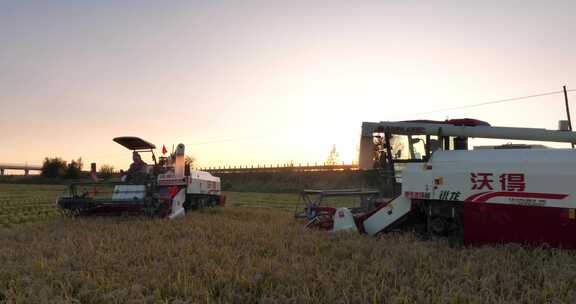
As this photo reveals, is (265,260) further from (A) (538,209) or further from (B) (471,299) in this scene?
(A) (538,209)

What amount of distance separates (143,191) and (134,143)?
1680 mm

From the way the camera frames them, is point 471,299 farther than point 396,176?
No

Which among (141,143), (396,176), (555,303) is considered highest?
(141,143)

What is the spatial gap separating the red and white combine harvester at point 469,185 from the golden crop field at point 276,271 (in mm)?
368

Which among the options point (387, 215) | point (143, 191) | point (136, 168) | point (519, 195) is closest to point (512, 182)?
point (519, 195)

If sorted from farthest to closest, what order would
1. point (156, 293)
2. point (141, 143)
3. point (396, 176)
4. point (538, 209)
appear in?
1. point (141, 143)
2. point (396, 176)
3. point (538, 209)
4. point (156, 293)

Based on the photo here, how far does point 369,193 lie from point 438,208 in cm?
244

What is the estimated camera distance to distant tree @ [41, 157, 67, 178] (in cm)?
5503

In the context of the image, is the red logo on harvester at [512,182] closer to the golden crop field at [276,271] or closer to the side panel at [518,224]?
the side panel at [518,224]

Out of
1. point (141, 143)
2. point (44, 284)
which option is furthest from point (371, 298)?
point (141, 143)

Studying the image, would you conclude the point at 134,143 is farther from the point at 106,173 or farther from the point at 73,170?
the point at 73,170

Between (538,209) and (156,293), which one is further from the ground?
(538,209)

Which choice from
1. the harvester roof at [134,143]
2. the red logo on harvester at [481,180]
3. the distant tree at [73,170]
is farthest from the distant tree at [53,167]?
the red logo on harvester at [481,180]

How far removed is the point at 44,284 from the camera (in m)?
4.23
